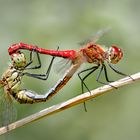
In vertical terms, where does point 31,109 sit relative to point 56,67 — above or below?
below

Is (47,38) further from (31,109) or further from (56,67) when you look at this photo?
(56,67)

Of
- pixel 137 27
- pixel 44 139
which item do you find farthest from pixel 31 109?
pixel 137 27

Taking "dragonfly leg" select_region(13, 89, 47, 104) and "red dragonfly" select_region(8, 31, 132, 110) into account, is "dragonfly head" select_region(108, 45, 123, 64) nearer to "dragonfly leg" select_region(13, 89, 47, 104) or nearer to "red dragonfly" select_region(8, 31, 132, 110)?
"red dragonfly" select_region(8, 31, 132, 110)

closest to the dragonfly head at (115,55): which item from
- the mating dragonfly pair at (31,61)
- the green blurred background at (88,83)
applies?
the mating dragonfly pair at (31,61)

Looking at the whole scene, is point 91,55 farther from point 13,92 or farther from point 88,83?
point 88,83

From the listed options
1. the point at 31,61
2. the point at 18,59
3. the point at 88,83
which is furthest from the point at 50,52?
the point at 88,83

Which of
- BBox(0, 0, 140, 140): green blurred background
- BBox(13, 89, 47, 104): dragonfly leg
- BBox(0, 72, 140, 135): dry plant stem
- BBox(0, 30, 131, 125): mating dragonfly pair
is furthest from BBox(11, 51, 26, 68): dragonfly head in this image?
BBox(0, 0, 140, 140): green blurred background
